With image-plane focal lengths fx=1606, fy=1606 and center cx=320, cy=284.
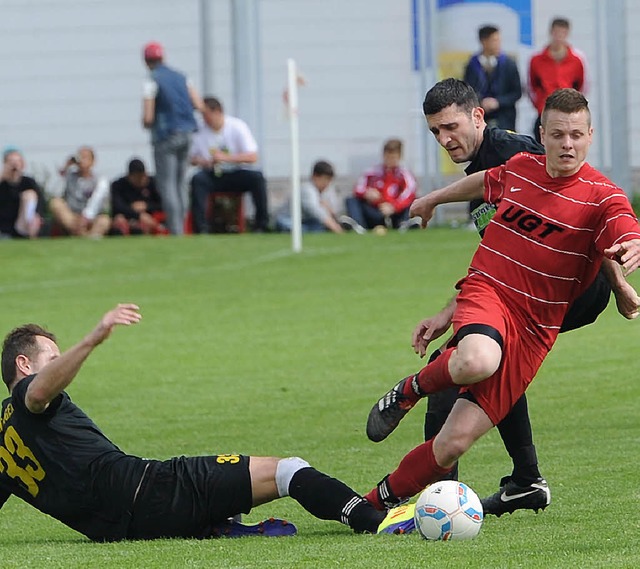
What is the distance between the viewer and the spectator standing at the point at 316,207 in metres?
22.5

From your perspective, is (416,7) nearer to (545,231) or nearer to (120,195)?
(120,195)

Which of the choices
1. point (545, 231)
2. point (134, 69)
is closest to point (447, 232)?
point (134, 69)

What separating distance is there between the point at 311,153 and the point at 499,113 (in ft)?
21.8

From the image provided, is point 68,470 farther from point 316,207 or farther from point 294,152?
point 316,207

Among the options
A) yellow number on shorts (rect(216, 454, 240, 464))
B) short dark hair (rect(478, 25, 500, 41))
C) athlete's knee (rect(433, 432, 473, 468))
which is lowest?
yellow number on shorts (rect(216, 454, 240, 464))

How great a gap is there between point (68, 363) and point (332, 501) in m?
1.32

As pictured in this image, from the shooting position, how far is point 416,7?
25562mm

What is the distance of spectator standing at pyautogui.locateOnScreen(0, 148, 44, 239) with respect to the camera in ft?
73.2

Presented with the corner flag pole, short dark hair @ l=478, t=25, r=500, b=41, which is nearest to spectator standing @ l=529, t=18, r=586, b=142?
short dark hair @ l=478, t=25, r=500, b=41

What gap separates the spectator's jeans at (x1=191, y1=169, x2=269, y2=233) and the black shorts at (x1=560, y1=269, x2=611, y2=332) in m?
14.6

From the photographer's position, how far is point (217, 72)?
93.7 ft

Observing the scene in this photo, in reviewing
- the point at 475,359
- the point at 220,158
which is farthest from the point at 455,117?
the point at 220,158

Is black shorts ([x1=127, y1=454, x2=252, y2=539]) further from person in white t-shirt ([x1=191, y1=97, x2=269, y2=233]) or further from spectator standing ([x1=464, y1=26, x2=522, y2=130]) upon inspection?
person in white t-shirt ([x1=191, y1=97, x2=269, y2=233])

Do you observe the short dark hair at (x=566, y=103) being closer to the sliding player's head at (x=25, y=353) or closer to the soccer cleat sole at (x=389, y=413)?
the soccer cleat sole at (x=389, y=413)
